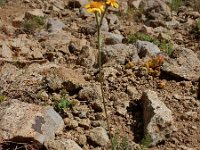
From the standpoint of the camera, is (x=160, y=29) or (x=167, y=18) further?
(x=167, y=18)

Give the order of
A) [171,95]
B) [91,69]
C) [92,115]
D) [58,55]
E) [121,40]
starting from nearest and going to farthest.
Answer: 1. [92,115]
2. [171,95]
3. [91,69]
4. [58,55]
5. [121,40]

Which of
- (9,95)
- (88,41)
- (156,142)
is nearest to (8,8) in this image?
(88,41)

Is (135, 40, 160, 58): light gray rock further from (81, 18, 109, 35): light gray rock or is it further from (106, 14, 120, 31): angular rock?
(106, 14, 120, 31): angular rock

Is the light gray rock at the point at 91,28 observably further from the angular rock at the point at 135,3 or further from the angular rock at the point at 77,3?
the angular rock at the point at 135,3

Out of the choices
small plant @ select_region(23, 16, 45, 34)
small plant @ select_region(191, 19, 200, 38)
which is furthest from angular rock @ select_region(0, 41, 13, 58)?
small plant @ select_region(191, 19, 200, 38)

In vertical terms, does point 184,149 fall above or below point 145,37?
below

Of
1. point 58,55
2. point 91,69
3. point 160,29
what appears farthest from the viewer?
point 160,29

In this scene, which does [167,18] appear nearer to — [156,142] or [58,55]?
[58,55]
